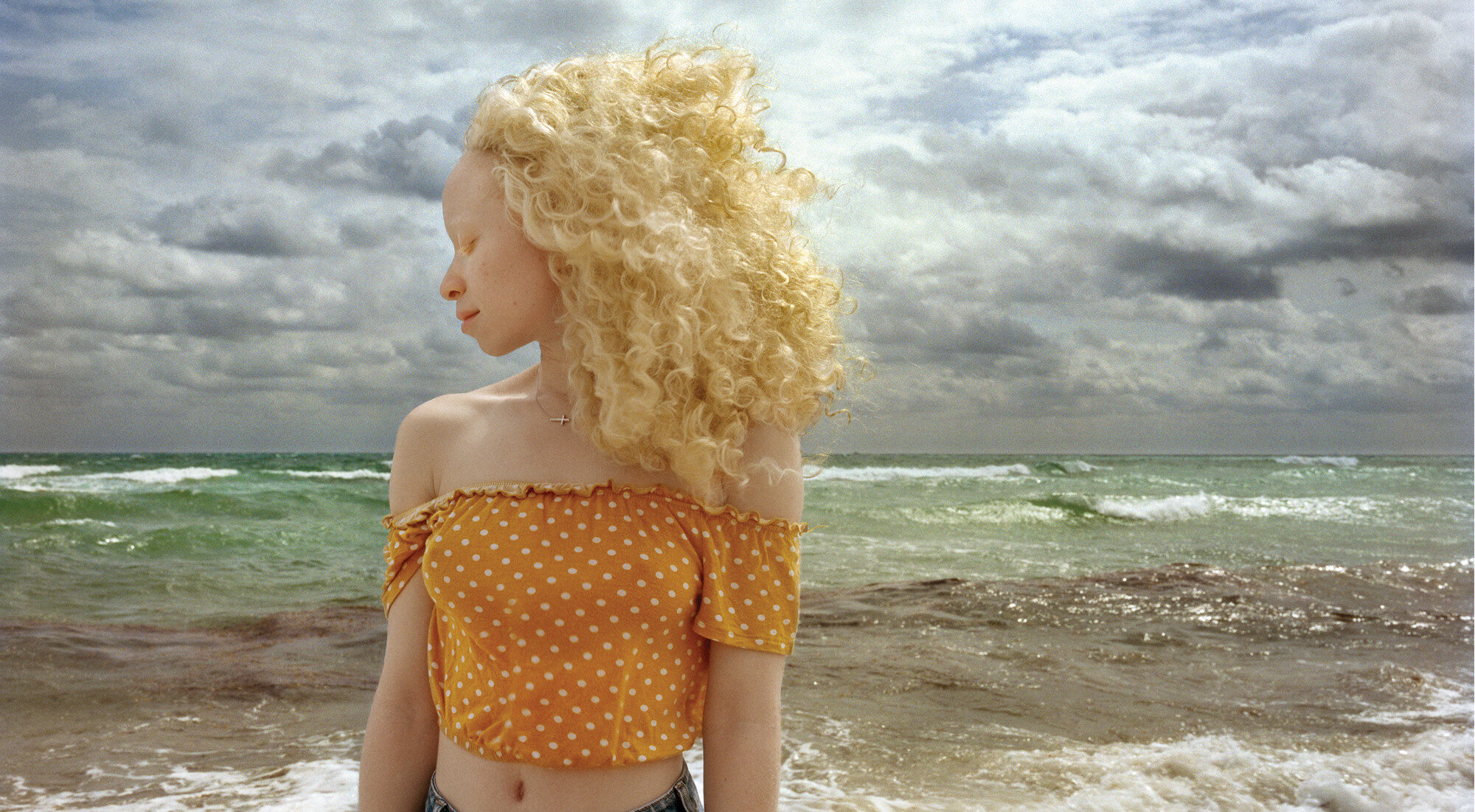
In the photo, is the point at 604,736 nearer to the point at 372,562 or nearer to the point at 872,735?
the point at 872,735

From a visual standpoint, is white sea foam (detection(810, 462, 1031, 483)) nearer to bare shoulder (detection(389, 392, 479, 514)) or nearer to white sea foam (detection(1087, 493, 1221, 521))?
white sea foam (detection(1087, 493, 1221, 521))

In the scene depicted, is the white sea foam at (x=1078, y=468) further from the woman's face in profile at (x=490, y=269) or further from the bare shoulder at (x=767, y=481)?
the woman's face in profile at (x=490, y=269)

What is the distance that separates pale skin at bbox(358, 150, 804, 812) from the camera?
140 cm

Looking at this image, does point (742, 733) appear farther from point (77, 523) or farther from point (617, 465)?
point (77, 523)

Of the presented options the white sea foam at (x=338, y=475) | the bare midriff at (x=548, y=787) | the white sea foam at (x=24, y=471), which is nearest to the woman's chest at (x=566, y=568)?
the bare midriff at (x=548, y=787)

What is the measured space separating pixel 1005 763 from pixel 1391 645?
13.4 feet

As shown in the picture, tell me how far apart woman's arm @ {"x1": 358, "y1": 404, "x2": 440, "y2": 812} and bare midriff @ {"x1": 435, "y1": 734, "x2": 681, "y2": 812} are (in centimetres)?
12

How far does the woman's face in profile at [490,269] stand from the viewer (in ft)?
4.80

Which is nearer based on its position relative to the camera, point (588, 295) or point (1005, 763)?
point (588, 295)

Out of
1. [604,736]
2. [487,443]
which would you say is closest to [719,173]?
[487,443]

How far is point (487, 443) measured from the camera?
1533 millimetres

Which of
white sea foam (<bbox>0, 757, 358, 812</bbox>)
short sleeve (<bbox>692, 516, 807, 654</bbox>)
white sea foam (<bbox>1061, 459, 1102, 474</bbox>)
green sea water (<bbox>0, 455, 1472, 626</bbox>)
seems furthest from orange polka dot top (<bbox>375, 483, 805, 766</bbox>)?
white sea foam (<bbox>1061, 459, 1102, 474</bbox>)

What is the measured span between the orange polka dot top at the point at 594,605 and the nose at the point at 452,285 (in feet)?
0.98

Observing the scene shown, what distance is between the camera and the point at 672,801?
1.51 metres
